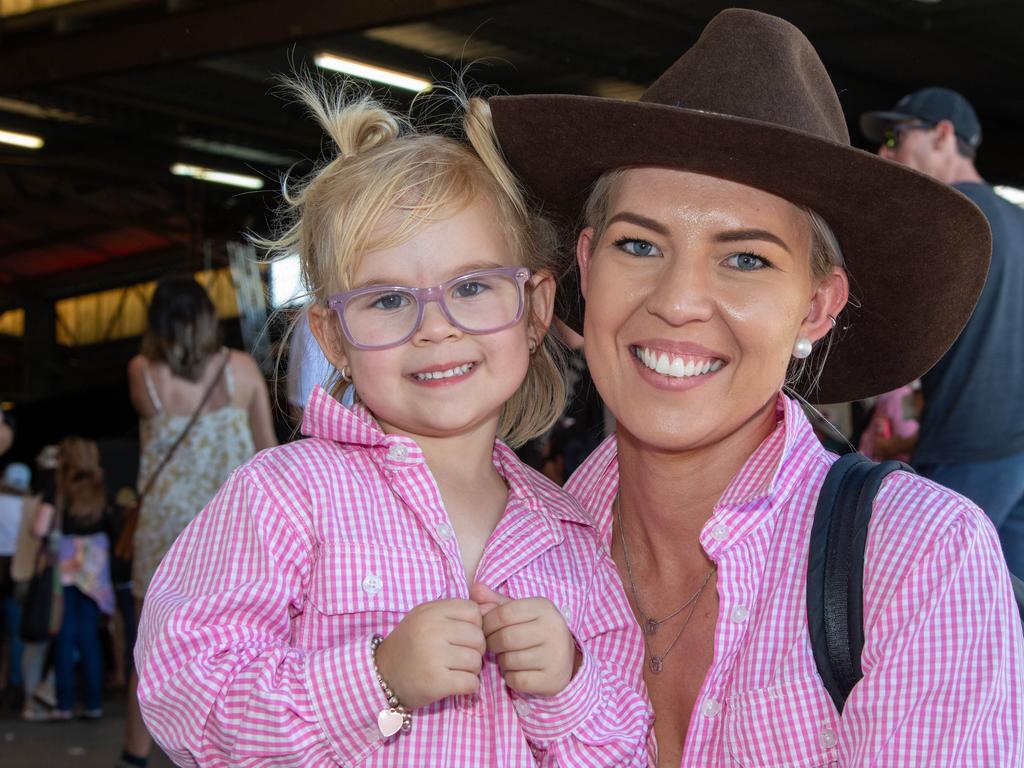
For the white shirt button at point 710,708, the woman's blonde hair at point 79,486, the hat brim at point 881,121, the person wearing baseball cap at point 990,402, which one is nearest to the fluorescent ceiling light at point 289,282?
the white shirt button at point 710,708

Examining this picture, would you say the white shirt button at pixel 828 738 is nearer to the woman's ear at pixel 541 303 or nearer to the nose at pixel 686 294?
the nose at pixel 686 294

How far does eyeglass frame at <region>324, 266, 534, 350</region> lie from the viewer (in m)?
1.91

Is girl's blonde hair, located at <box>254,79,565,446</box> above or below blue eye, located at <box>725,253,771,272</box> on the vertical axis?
above

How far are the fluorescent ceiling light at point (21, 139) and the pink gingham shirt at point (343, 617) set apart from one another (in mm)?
10075

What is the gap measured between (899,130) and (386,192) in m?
3.11

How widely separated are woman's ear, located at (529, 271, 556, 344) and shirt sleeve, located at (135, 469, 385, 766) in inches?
22.8

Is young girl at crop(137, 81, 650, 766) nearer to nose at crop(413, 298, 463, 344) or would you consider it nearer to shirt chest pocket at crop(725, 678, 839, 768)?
nose at crop(413, 298, 463, 344)

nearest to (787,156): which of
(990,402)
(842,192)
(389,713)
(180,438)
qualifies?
(842,192)

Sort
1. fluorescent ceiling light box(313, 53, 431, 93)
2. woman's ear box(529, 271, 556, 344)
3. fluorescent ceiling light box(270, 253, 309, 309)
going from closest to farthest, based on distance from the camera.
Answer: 1. woman's ear box(529, 271, 556, 344)
2. fluorescent ceiling light box(270, 253, 309, 309)
3. fluorescent ceiling light box(313, 53, 431, 93)

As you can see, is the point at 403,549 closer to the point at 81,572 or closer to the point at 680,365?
the point at 680,365

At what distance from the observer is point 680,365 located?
5.97ft

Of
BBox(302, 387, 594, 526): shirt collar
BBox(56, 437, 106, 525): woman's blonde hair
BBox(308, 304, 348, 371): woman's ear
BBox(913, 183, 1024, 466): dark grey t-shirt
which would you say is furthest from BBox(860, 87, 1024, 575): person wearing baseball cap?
BBox(56, 437, 106, 525): woman's blonde hair

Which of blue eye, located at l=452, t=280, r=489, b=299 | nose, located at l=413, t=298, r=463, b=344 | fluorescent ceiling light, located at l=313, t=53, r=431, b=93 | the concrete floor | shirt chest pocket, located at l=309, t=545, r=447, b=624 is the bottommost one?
the concrete floor

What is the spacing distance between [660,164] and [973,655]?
791mm
